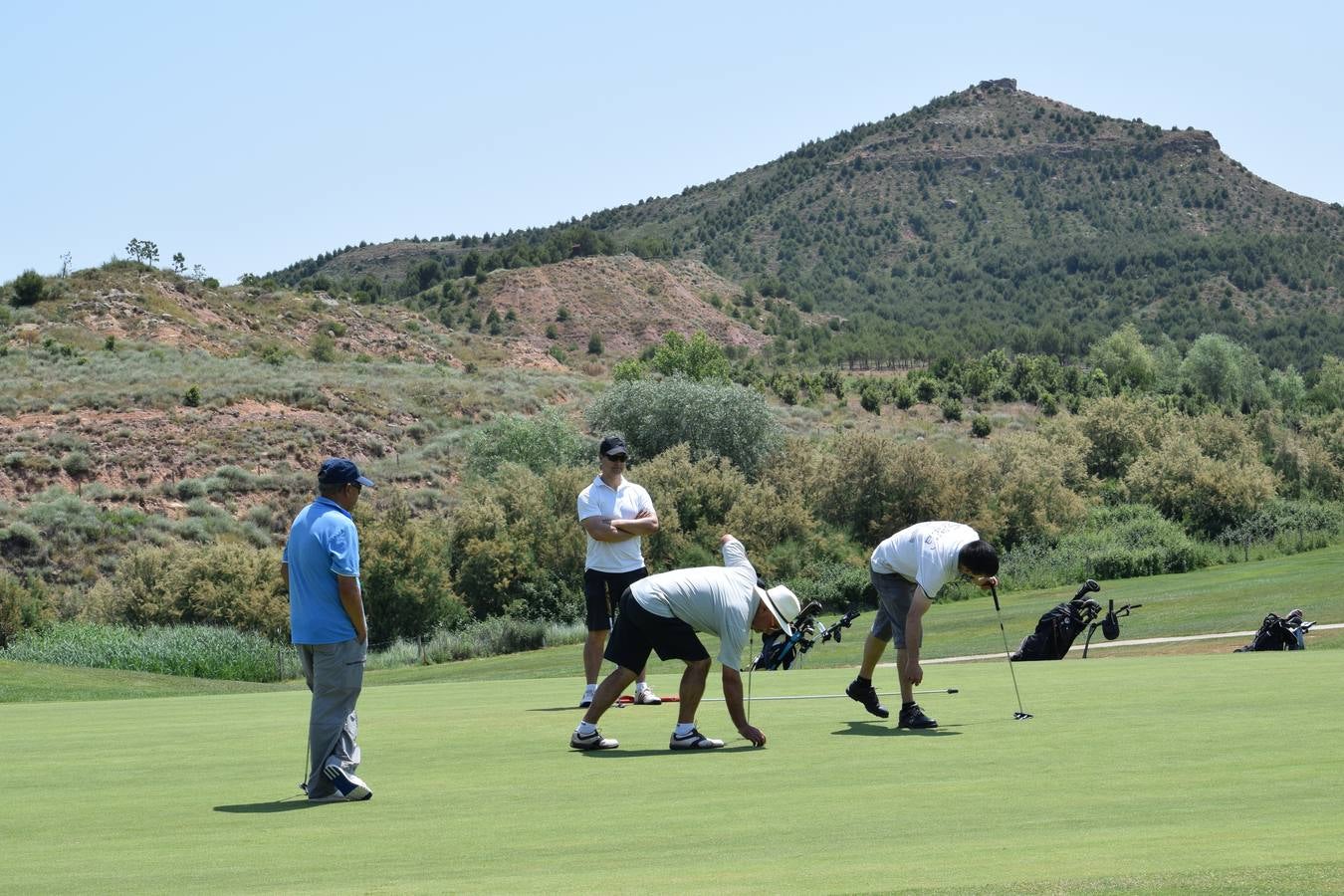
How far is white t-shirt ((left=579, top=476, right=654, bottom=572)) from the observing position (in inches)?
530

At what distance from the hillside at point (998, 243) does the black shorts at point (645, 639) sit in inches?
4681

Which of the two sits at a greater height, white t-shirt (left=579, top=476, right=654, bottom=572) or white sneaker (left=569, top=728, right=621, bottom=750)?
white t-shirt (left=579, top=476, right=654, bottom=572)

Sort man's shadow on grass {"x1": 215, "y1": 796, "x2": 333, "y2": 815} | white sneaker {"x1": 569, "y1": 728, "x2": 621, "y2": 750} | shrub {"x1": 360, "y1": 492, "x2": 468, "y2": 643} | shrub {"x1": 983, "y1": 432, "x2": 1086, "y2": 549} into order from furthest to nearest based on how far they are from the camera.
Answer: shrub {"x1": 983, "y1": 432, "x2": 1086, "y2": 549}, shrub {"x1": 360, "y1": 492, "x2": 468, "y2": 643}, white sneaker {"x1": 569, "y1": 728, "x2": 621, "y2": 750}, man's shadow on grass {"x1": 215, "y1": 796, "x2": 333, "y2": 815}

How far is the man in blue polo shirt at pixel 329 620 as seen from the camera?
364 inches

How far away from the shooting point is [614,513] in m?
13.5

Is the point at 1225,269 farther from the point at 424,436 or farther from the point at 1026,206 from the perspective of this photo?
the point at 424,436

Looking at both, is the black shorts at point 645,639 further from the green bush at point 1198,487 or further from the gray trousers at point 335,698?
the green bush at point 1198,487

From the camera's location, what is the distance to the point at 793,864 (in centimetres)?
669

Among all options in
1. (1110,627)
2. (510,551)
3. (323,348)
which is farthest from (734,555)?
(323,348)

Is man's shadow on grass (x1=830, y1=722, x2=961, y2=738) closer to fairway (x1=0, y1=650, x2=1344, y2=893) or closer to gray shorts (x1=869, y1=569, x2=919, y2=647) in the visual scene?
fairway (x1=0, y1=650, x2=1344, y2=893)

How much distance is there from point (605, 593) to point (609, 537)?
62 cm

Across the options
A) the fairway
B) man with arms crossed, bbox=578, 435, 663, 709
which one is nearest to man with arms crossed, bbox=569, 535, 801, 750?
the fairway

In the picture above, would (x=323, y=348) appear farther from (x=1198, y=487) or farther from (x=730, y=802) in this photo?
(x=730, y=802)

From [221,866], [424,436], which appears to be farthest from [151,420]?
[221,866]
